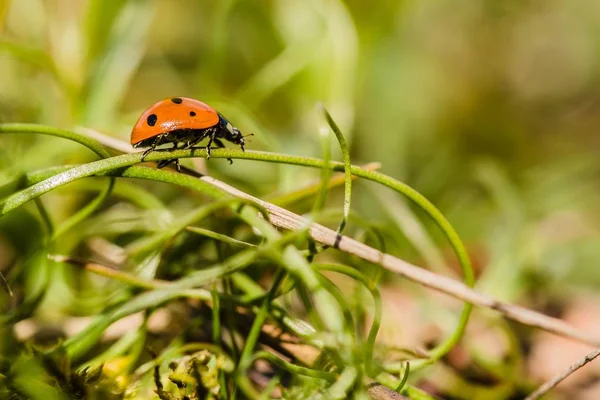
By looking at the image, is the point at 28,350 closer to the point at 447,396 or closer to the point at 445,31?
the point at 447,396

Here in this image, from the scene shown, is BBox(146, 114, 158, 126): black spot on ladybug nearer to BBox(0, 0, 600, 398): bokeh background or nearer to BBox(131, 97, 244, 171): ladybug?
BBox(131, 97, 244, 171): ladybug

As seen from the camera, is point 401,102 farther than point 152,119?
Yes

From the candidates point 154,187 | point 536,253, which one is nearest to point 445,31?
point 536,253

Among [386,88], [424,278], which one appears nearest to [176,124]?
[424,278]

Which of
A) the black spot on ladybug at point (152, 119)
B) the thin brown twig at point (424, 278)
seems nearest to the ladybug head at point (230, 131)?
the black spot on ladybug at point (152, 119)

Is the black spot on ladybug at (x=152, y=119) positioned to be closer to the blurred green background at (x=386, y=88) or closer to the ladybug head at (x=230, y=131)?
the ladybug head at (x=230, y=131)

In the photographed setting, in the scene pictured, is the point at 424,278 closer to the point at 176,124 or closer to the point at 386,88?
the point at 176,124
